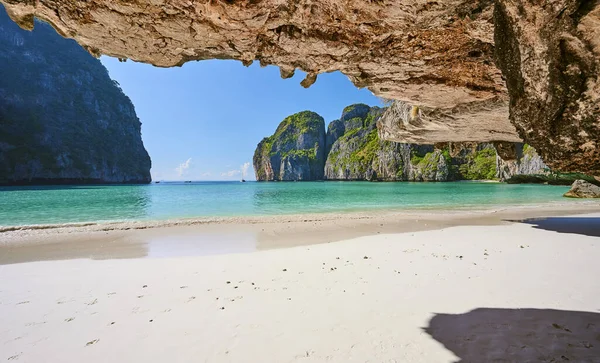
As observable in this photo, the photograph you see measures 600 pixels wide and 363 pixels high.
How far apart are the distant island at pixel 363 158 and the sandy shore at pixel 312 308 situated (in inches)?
2760

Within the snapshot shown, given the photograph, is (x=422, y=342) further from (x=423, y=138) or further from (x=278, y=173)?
(x=278, y=173)

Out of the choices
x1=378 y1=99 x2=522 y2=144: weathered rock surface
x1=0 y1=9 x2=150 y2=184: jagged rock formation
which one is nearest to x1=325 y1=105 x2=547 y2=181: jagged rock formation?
x1=378 y1=99 x2=522 y2=144: weathered rock surface

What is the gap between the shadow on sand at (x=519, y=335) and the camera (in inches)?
126

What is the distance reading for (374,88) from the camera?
859 cm

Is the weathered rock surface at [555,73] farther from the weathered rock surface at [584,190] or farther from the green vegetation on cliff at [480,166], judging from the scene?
the green vegetation on cliff at [480,166]

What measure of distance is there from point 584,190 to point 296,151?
154514mm

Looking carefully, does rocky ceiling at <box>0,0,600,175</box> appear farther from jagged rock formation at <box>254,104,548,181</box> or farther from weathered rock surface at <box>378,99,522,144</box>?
jagged rock formation at <box>254,104,548,181</box>

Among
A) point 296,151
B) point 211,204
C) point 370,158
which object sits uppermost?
point 296,151

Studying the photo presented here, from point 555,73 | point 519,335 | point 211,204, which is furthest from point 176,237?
point 211,204

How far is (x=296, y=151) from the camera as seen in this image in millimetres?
177625

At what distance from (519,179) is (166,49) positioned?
9644cm

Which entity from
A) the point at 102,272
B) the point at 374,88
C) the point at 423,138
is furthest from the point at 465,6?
A: the point at 423,138

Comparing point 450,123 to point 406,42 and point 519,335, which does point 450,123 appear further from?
point 519,335

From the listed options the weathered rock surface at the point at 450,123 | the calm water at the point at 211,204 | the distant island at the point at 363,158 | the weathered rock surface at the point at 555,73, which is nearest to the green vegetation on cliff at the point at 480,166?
the distant island at the point at 363,158
